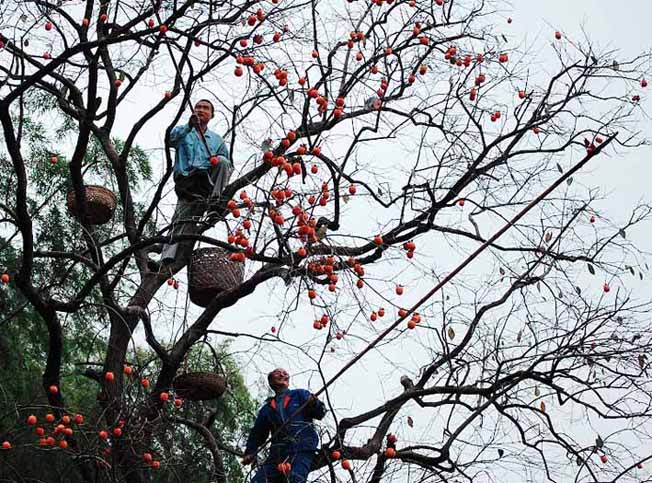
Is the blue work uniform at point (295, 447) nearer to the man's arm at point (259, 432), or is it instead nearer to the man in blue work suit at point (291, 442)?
the man in blue work suit at point (291, 442)

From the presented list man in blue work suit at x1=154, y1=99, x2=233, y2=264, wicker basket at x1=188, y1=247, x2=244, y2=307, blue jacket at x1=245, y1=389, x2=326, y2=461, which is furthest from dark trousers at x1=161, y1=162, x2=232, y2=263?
blue jacket at x1=245, y1=389, x2=326, y2=461

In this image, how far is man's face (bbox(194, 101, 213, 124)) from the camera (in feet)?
17.4

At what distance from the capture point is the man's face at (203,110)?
17.4 feet

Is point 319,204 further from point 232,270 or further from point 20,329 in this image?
point 20,329

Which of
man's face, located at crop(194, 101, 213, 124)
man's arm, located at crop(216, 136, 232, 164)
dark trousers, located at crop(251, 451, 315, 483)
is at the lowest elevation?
dark trousers, located at crop(251, 451, 315, 483)

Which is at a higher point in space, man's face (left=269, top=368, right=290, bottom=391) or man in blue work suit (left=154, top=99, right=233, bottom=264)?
man in blue work suit (left=154, top=99, right=233, bottom=264)

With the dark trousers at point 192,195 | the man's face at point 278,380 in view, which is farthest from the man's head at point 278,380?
the dark trousers at point 192,195

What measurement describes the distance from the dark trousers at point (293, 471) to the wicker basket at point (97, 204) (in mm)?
1466

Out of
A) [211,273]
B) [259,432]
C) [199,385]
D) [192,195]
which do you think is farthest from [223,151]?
[259,432]

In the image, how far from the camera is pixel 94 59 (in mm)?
4707

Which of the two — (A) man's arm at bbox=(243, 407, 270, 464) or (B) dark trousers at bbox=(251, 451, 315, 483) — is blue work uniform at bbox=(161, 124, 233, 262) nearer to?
(A) man's arm at bbox=(243, 407, 270, 464)

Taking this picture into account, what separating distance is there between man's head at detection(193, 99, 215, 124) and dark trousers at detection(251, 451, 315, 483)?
1.72 m

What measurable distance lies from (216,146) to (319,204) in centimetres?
96

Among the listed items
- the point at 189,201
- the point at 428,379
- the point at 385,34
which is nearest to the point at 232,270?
the point at 189,201
